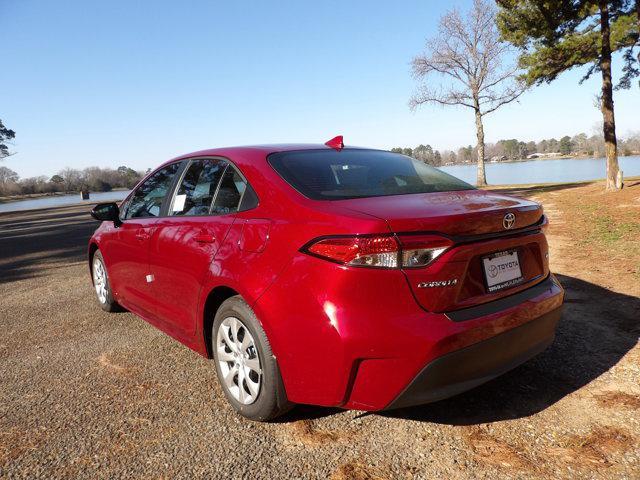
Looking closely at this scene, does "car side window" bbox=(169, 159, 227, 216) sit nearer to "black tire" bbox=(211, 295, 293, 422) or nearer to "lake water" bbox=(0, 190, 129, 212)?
"black tire" bbox=(211, 295, 293, 422)

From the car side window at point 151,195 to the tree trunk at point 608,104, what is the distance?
14.5 meters

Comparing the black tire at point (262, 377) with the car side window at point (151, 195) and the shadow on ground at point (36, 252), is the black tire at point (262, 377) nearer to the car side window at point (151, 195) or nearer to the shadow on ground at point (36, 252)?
the car side window at point (151, 195)

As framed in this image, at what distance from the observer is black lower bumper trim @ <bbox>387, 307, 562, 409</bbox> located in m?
1.99

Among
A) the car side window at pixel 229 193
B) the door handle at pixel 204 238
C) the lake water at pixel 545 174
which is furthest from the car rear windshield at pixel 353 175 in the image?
the lake water at pixel 545 174

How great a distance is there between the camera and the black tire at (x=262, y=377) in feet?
7.54

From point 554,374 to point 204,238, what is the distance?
7.90 ft

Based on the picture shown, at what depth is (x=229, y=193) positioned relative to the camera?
2816 mm

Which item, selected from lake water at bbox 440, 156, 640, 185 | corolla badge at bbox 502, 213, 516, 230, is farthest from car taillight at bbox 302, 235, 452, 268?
lake water at bbox 440, 156, 640, 185

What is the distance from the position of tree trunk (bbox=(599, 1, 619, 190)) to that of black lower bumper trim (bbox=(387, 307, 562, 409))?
14260mm

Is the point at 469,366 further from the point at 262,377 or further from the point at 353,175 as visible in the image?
the point at 353,175

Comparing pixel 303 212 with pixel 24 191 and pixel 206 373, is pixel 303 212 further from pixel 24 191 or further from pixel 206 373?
pixel 24 191

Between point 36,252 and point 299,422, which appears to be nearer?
point 299,422

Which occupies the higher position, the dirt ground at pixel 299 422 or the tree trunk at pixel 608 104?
the tree trunk at pixel 608 104

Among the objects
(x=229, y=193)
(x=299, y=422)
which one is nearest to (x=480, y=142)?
(x=229, y=193)
